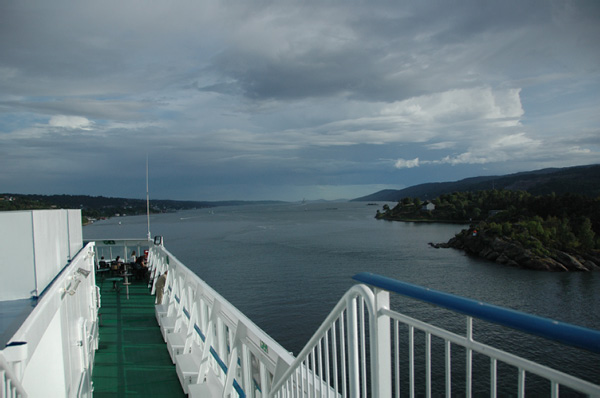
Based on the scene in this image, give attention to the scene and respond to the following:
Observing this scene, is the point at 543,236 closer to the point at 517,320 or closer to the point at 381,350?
the point at 381,350

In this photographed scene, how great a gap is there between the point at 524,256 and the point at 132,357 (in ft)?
177

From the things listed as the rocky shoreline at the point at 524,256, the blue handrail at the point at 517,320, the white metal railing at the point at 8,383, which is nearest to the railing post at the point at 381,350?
the blue handrail at the point at 517,320

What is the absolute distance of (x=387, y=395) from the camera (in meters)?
1.56

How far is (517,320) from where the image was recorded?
100cm

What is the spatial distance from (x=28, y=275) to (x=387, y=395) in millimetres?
2234

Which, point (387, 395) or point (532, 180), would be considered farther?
point (532, 180)

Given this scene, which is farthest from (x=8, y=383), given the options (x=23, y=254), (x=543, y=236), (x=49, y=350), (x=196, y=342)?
(x=543, y=236)

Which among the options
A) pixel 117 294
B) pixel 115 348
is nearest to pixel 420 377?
pixel 117 294

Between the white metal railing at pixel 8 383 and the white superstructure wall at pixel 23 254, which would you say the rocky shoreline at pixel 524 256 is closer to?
the white superstructure wall at pixel 23 254

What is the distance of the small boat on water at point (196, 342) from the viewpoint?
114cm

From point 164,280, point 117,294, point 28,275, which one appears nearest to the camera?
point 28,275

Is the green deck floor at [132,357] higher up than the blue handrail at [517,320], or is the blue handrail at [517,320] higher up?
the blue handrail at [517,320]

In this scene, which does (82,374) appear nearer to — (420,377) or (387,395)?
(387,395)

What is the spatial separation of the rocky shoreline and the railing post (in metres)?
54.9
